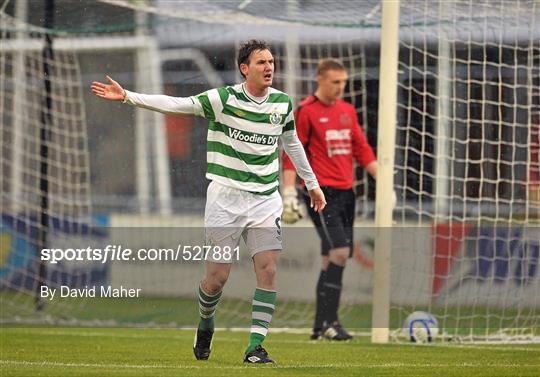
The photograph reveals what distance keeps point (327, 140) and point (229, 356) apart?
3015 millimetres

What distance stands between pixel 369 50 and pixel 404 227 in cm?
231

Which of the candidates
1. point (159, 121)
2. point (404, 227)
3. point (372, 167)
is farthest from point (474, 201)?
point (159, 121)

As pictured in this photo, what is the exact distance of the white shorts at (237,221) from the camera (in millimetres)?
8391

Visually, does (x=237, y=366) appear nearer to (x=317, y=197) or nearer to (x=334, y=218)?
(x=317, y=197)

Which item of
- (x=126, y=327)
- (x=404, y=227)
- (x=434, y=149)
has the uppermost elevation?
(x=434, y=149)

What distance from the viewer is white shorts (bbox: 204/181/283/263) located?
8.39m

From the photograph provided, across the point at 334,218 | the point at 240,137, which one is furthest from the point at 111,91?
the point at 334,218

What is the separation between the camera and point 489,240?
13.9 m

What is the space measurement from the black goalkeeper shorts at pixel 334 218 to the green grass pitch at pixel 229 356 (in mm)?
943

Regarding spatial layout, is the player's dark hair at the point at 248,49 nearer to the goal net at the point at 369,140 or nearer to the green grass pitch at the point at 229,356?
the green grass pitch at the point at 229,356

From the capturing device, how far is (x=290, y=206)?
11148 mm

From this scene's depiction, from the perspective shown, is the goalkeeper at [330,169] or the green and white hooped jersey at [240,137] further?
the goalkeeper at [330,169]

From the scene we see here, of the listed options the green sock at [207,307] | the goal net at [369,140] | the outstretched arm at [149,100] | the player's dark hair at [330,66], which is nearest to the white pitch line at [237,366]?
the green sock at [207,307]

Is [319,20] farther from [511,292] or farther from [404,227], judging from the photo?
[511,292]
